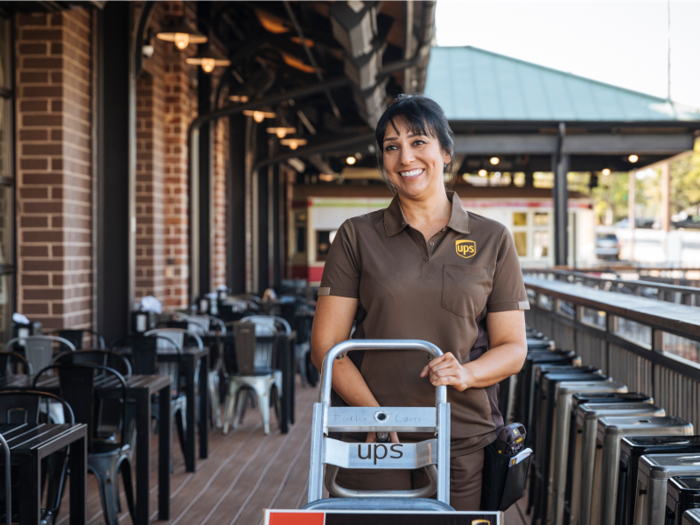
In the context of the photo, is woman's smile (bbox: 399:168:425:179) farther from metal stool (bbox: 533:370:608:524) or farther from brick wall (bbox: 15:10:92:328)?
brick wall (bbox: 15:10:92:328)

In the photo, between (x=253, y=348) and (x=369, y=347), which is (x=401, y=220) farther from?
(x=253, y=348)

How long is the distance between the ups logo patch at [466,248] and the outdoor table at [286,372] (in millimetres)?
4175

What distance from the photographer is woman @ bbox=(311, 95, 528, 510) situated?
1.70 m

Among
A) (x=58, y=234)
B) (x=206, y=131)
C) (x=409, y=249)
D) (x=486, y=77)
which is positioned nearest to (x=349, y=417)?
(x=409, y=249)

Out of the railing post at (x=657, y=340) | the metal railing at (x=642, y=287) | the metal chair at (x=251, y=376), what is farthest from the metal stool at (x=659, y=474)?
the metal chair at (x=251, y=376)

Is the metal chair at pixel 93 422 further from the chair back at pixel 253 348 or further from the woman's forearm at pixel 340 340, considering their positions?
the chair back at pixel 253 348

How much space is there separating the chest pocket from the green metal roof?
12106 millimetres

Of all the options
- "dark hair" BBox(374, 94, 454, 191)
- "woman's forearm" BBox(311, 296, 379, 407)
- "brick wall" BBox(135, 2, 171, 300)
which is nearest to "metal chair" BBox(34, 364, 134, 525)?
"woman's forearm" BBox(311, 296, 379, 407)

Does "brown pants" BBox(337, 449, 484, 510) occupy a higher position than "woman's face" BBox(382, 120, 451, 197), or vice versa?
"woman's face" BBox(382, 120, 451, 197)

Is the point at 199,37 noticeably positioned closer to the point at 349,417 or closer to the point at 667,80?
the point at 667,80

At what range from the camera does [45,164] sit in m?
5.30

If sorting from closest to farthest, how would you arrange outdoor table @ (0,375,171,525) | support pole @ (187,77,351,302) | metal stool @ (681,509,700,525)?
metal stool @ (681,509,700,525)
outdoor table @ (0,375,171,525)
support pole @ (187,77,351,302)

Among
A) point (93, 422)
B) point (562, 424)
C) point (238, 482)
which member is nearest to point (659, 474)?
point (562, 424)

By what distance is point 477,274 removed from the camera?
1.71m
